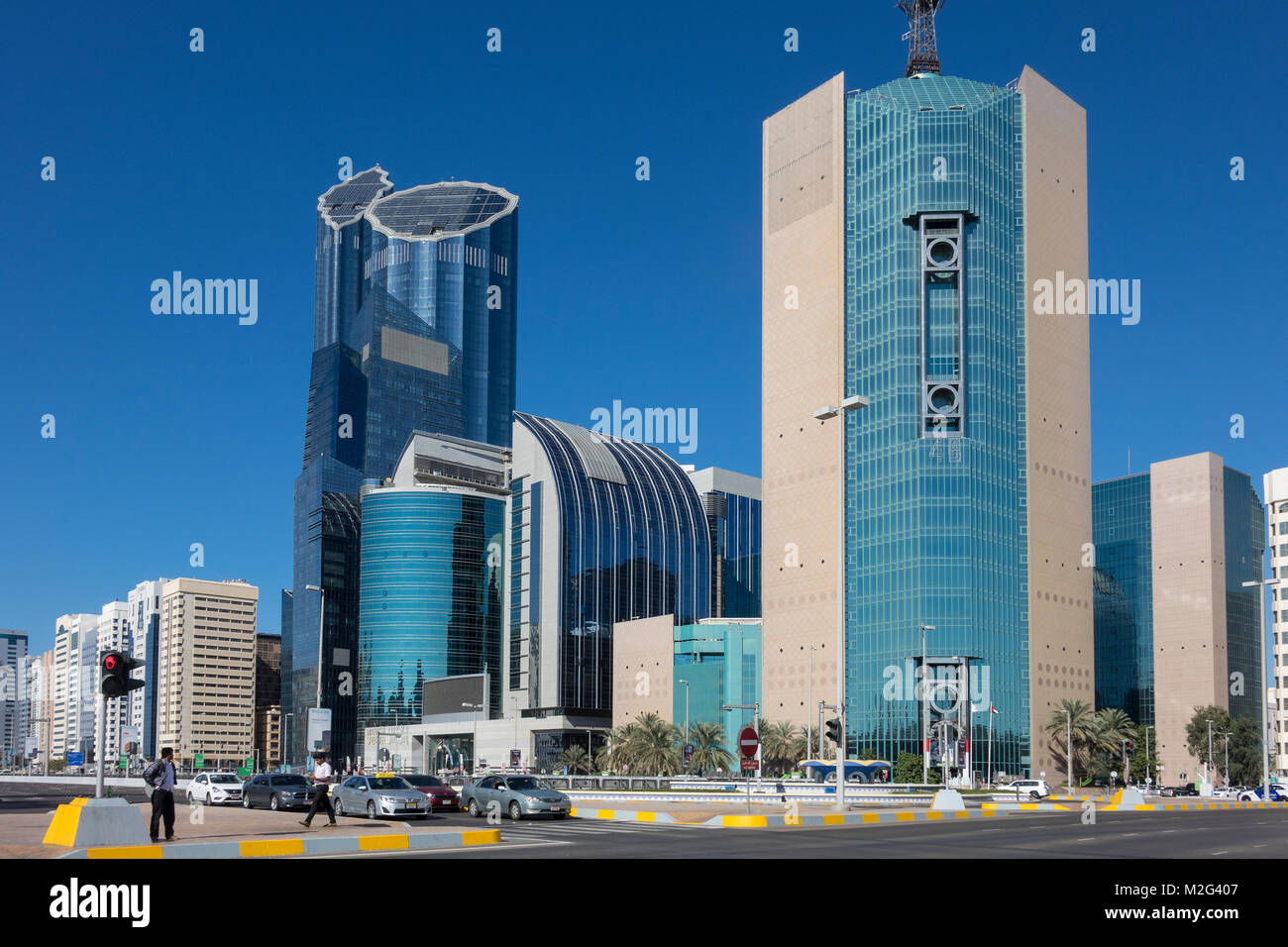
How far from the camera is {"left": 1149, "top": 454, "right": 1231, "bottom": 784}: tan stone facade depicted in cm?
15888

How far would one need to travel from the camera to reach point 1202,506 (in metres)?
162

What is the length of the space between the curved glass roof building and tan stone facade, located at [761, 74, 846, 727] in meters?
55.1

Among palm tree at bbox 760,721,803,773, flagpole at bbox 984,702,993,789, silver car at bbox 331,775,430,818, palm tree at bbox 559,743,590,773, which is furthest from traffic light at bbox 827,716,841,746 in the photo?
palm tree at bbox 559,743,590,773

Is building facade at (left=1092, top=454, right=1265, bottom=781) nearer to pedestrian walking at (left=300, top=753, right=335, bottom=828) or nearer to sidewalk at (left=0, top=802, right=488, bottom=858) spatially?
sidewalk at (left=0, top=802, right=488, bottom=858)

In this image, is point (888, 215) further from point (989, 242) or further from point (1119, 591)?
point (1119, 591)

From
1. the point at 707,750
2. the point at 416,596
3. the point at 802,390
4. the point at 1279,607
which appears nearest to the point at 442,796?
the point at 707,750

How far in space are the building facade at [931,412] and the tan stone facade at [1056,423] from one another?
0.24 m

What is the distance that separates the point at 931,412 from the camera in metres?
122

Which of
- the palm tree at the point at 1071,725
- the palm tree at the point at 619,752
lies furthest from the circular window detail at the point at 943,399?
the palm tree at the point at 619,752

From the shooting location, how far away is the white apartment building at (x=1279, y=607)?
16450 centimetres

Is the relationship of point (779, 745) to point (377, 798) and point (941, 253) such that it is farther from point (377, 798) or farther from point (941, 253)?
point (377, 798)

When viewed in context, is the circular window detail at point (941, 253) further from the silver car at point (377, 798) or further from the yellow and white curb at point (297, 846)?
the yellow and white curb at point (297, 846)
